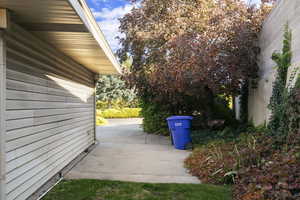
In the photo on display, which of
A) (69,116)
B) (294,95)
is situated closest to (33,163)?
(69,116)

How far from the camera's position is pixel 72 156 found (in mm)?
5469

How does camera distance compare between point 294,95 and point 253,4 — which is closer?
point 294,95

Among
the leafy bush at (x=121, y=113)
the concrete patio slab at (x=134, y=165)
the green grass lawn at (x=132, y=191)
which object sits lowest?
the concrete patio slab at (x=134, y=165)

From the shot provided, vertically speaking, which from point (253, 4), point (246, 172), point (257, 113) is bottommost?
point (246, 172)

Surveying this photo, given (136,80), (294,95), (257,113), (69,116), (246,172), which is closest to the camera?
(246,172)

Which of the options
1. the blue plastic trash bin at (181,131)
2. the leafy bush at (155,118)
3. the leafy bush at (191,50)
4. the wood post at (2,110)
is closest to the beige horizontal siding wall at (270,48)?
the leafy bush at (191,50)

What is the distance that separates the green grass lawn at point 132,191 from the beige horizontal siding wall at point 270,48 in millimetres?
2719

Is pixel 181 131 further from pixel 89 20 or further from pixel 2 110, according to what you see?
pixel 2 110

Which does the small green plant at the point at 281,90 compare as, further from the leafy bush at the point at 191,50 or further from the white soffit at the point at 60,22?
the white soffit at the point at 60,22

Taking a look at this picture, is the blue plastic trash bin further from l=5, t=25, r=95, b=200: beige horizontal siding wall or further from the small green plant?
l=5, t=25, r=95, b=200: beige horizontal siding wall

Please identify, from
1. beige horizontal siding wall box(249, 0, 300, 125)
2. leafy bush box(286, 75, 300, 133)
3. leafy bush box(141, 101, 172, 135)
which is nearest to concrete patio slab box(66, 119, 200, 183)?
leafy bush box(286, 75, 300, 133)

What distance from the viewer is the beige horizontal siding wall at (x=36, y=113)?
2.96 m

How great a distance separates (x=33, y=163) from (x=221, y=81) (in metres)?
5.36

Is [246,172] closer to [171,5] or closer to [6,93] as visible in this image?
[6,93]
